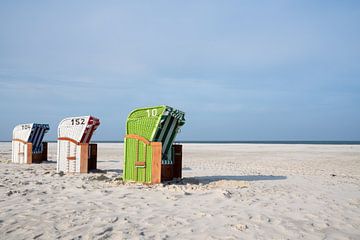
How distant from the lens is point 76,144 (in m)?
14.6

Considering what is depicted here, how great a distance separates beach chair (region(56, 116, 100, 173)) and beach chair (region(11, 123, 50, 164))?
18.1ft

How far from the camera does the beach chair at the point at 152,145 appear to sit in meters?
10.9

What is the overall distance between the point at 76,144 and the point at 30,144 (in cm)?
651

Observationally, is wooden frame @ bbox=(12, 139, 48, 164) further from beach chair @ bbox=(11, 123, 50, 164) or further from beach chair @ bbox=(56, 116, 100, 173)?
beach chair @ bbox=(56, 116, 100, 173)

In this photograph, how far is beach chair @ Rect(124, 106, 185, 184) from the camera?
35.6ft

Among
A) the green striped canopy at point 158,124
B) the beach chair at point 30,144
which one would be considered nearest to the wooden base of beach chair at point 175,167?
the green striped canopy at point 158,124

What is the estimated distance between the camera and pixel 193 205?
24.8 feet

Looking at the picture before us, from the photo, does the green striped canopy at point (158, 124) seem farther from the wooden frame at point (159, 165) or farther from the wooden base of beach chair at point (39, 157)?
the wooden base of beach chair at point (39, 157)

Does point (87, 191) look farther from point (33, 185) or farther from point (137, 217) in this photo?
point (137, 217)

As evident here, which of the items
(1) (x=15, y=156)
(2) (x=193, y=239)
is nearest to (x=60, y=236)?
(2) (x=193, y=239)

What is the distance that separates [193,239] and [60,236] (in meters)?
2.01

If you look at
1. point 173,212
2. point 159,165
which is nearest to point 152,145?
point 159,165

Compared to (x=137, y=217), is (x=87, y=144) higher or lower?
higher

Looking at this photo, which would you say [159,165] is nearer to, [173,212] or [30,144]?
[173,212]
